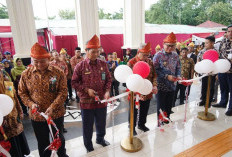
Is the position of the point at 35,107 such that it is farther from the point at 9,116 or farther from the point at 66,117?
the point at 66,117

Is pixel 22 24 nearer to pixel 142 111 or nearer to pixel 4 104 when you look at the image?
pixel 4 104

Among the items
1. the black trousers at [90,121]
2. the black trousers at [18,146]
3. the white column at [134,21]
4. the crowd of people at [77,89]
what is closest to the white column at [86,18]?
the white column at [134,21]

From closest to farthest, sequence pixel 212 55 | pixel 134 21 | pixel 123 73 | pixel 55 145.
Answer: pixel 55 145, pixel 123 73, pixel 212 55, pixel 134 21

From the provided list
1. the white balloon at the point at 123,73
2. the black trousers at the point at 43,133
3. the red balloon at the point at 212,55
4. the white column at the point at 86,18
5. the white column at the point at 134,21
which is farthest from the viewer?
the white column at the point at 134,21

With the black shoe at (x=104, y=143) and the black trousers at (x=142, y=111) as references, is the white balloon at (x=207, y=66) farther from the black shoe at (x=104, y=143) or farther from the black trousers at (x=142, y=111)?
the black shoe at (x=104, y=143)

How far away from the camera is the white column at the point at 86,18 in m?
5.41

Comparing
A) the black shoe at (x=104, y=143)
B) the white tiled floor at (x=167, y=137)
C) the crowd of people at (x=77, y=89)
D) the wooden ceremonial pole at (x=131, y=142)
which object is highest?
the crowd of people at (x=77, y=89)

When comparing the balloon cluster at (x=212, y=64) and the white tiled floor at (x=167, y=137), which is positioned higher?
the balloon cluster at (x=212, y=64)

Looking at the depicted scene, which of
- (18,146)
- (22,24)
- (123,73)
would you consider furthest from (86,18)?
(18,146)

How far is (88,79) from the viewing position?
80.4 inches

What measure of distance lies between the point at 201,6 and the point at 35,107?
30734 mm

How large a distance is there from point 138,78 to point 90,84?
645mm

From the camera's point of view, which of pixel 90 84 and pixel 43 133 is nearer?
pixel 43 133

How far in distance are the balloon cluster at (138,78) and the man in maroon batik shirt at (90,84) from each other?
Result: 27 cm
